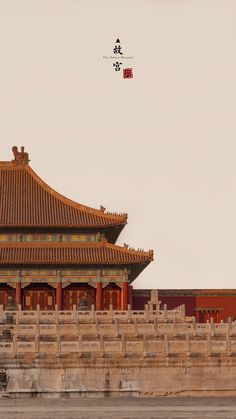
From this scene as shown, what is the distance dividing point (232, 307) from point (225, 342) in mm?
26573

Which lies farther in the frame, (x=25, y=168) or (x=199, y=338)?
(x=25, y=168)

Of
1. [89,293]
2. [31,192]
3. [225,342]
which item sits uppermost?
[31,192]

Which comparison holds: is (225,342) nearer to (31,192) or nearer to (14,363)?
(14,363)

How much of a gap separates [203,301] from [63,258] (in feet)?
31.2

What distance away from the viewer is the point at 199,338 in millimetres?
33875

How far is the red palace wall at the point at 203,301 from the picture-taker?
192ft

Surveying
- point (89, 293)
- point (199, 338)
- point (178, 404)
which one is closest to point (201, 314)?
point (89, 293)

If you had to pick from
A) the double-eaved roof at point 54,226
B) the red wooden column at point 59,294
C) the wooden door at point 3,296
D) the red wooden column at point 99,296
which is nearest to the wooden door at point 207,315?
the double-eaved roof at point 54,226

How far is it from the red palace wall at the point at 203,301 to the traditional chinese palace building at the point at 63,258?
6.46 ft

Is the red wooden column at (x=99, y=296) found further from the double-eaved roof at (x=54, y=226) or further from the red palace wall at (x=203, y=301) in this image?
the red palace wall at (x=203, y=301)

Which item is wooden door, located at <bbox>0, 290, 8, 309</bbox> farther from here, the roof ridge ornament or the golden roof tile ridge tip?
the roof ridge ornament

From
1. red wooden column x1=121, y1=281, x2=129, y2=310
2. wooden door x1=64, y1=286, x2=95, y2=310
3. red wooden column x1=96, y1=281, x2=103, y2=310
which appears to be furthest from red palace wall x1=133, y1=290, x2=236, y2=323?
red wooden column x1=96, y1=281, x2=103, y2=310

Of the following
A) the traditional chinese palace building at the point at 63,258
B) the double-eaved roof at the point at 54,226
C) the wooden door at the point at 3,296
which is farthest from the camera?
the wooden door at the point at 3,296

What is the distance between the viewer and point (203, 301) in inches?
2315
